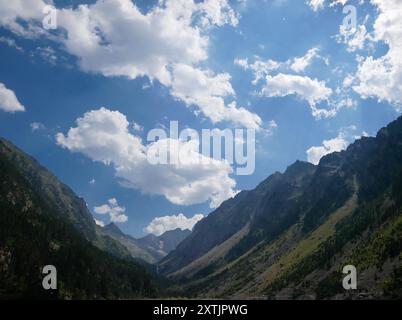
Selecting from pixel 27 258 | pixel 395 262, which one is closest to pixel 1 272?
pixel 27 258

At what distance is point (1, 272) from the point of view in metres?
178
